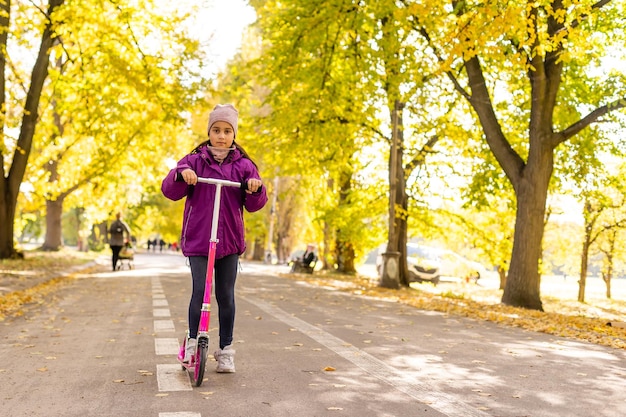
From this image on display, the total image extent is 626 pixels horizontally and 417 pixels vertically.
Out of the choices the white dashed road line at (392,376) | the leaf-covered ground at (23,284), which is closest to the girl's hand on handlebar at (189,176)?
the white dashed road line at (392,376)

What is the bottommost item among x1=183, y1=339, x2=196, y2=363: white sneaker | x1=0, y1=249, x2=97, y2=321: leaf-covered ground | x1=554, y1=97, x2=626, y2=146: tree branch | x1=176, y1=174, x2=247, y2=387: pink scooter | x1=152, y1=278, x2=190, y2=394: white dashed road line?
x1=0, y1=249, x2=97, y2=321: leaf-covered ground

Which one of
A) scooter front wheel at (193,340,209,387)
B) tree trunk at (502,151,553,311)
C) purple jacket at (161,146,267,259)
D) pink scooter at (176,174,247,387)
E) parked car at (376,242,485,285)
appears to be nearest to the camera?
scooter front wheel at (193,340,209,387)

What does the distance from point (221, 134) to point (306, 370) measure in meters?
1.96

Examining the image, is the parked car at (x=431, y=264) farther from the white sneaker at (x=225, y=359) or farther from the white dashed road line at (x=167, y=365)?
the white sneaker at (x=225, y=359)

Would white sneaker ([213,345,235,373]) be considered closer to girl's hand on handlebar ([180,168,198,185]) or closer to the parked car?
girl's hand on handlebar ([180,168,198,185])

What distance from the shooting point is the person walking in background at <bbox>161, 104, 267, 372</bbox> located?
570cm

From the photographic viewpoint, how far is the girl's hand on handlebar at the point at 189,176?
5.45 metres

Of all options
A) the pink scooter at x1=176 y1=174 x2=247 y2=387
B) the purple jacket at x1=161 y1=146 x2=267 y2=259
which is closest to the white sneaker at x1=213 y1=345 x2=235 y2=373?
the pink scooter at x1=176 y1=174 x2=247 y2=387

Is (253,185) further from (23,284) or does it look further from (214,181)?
(23,284)

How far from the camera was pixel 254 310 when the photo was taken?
463 inches

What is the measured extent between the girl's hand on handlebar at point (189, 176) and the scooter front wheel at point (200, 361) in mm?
1092

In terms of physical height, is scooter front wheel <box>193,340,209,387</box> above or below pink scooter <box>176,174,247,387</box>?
below

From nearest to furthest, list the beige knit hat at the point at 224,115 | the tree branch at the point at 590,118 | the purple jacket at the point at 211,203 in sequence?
the purple jacket at the point at 211,203
the beige knit hat at the point at 224,115
the tree branch at the point at 590,118

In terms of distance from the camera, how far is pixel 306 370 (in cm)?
624
